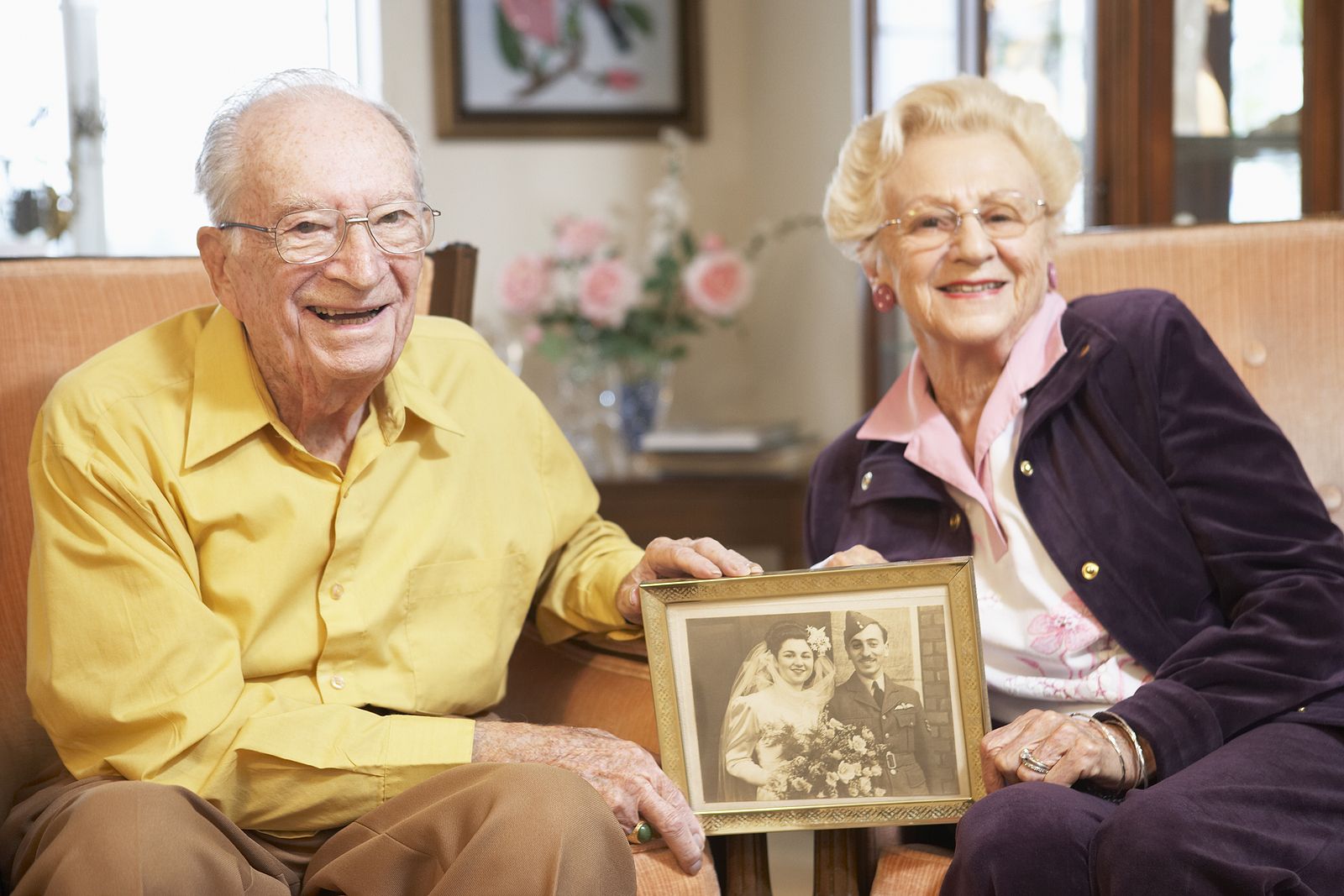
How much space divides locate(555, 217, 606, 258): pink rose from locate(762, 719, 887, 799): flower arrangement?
2324 mm

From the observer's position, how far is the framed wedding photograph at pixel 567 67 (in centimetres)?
375

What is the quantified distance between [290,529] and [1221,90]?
2.06m

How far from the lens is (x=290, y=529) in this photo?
4.87 feet

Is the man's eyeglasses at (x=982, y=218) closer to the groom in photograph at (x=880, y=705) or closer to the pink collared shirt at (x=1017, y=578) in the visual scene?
the pink collared shirt at (x=1017, y=578)

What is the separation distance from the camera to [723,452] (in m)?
3.31

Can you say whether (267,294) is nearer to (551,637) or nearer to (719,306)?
(551,637)

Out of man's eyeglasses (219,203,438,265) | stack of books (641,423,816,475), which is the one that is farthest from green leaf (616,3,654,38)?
man's eyeglasses (219,203,438,265)

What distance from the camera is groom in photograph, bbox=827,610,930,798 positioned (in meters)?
1.37

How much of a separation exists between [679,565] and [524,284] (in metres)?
2.14

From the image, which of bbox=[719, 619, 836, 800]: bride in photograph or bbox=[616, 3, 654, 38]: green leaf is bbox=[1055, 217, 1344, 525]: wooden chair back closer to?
bbox=[719, 619, 836, 800]: bride in photograph

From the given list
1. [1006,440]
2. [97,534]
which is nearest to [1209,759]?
[1006,440]

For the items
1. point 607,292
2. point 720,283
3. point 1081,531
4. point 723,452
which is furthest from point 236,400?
point 720,283

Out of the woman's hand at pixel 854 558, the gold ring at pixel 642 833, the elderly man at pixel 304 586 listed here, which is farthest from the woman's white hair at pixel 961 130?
the gold ring at pixel 642 833

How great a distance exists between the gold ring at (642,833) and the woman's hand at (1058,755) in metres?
0.34
